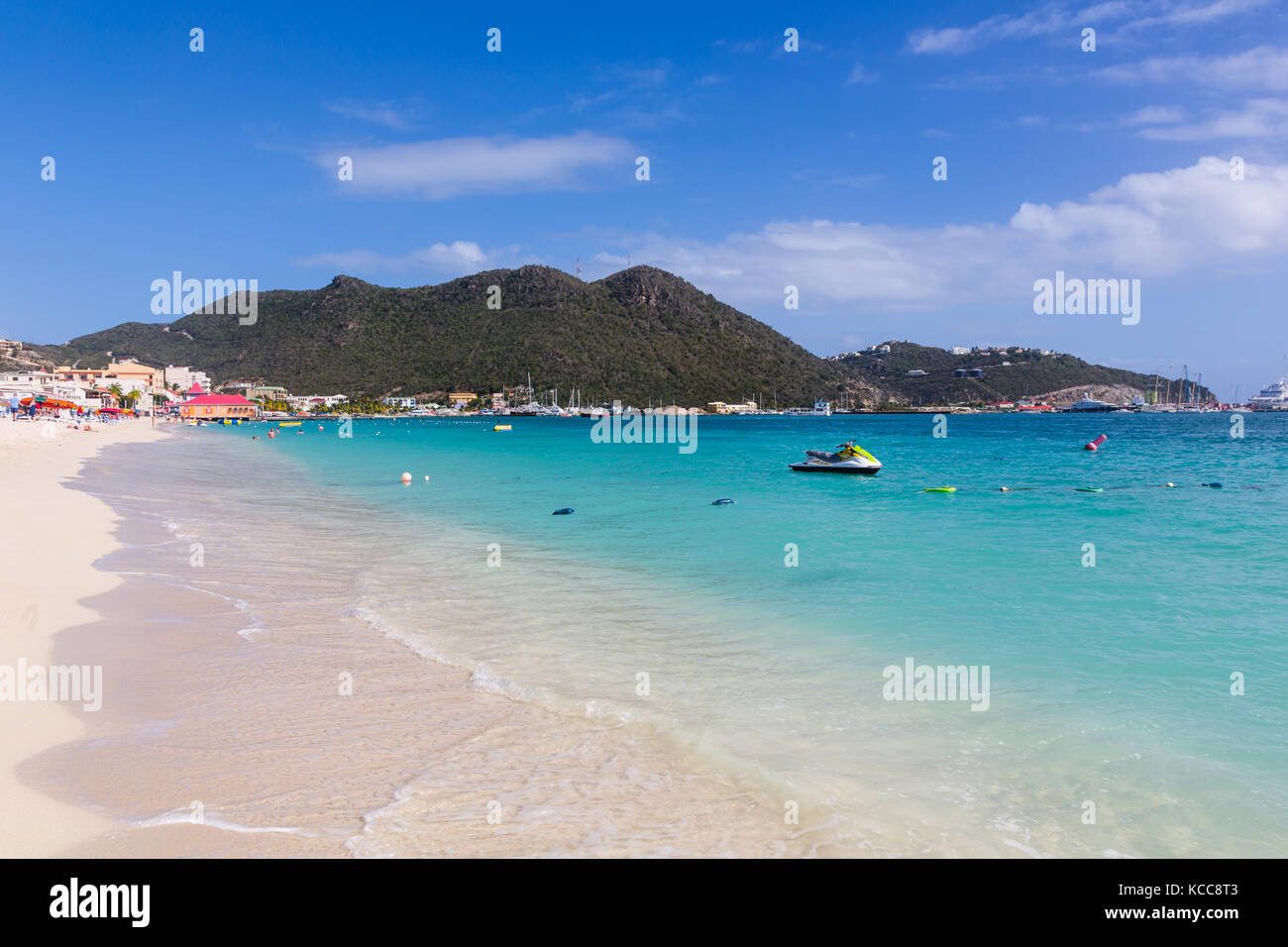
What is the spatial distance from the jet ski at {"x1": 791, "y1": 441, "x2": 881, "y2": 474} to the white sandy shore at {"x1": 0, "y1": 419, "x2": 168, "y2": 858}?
32.3m

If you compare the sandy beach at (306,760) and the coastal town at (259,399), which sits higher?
the coastal town at (259,399)

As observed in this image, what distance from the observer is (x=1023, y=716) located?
27.0ft

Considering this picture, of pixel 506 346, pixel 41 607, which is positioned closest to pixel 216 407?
pixel 506 346

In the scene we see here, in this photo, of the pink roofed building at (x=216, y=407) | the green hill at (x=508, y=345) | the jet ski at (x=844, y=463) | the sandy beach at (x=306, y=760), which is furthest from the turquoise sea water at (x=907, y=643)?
the green hill at (x=508, y=345)

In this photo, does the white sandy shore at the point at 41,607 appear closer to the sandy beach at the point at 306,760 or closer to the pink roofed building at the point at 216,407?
the sandy beach at the point at 306,760

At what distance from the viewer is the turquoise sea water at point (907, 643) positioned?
6277 millimetres

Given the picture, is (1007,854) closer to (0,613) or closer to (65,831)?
(65,831)

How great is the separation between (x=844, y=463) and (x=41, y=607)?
36.4 meters

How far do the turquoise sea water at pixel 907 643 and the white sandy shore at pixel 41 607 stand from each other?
4.01 meters

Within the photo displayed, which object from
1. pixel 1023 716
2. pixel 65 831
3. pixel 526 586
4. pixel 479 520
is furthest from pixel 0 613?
pixel 479 520

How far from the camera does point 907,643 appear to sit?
437 inches

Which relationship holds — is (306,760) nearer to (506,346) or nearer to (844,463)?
(844,463)
